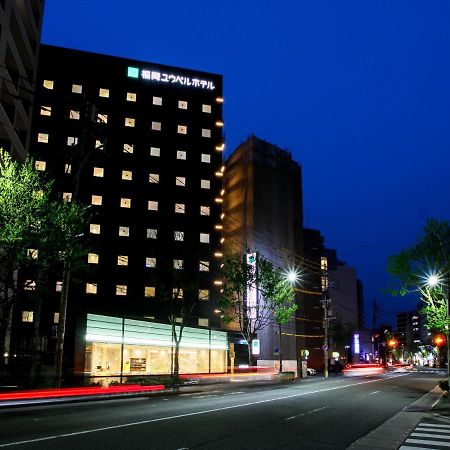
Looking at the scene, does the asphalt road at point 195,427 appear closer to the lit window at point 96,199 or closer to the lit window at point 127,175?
the lit window at point 96,199

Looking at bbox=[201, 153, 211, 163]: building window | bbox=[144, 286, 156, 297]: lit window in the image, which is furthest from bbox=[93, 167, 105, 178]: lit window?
bbox=[144, 286, 156, 297]: lit window

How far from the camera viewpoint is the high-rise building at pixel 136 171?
70438 millimetres

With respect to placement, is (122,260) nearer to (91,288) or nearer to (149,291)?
(91,288)

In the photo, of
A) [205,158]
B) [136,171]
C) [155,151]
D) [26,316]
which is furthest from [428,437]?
[205,158]

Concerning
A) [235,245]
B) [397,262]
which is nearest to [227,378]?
[397,262]

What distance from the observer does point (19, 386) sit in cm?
2483

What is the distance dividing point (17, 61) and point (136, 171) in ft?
125

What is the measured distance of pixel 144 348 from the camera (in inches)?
1730

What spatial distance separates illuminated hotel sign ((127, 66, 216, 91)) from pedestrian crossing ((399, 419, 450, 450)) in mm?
73751

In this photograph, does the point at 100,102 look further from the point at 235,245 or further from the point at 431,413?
the point at 431,413

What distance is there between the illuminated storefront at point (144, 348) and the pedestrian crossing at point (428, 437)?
952 inches

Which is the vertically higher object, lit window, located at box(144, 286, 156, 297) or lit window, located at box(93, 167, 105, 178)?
lit window, located at box(93, 167, 105, 178)

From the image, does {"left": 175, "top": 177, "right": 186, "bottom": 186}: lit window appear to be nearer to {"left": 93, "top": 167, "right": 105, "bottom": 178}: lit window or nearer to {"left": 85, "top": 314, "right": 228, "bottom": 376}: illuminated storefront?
{"left": 93, "top": 167, "right": 105, "bottom": 178}: lit window

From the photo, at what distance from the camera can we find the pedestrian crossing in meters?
12.1
